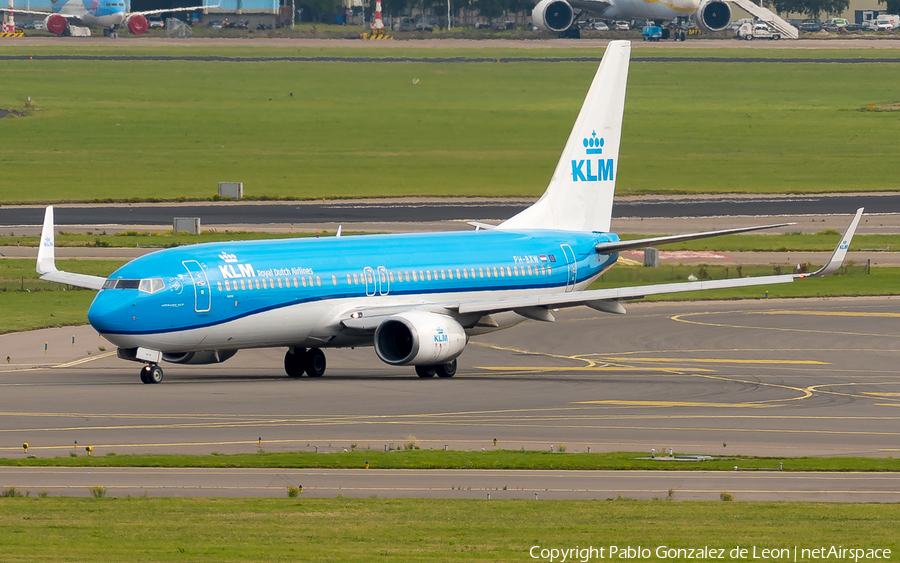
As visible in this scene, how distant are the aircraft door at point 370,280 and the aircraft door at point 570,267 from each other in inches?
→ 365

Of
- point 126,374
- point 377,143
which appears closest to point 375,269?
point 126,374

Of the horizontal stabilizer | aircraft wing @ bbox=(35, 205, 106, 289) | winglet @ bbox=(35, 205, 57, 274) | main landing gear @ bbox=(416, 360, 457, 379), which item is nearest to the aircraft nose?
aircraft wing @ bbox=(35, 205, 106, 289)

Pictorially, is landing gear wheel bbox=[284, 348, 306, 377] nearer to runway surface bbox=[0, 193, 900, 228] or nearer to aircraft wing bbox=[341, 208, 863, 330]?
aircraft wing bbox=[341, 208, 863, 330]

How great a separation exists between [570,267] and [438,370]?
8.48 meters

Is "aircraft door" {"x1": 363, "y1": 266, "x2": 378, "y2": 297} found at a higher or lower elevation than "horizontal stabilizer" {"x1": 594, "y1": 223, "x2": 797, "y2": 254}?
lower

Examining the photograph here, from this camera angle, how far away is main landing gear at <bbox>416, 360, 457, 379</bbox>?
49.6m

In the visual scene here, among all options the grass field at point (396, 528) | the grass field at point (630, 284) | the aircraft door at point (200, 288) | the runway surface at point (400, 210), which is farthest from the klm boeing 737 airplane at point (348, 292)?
the runway surface at point (400, 210)

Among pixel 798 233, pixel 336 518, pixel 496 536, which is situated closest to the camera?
pixel 496 536

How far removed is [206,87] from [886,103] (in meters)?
79.3

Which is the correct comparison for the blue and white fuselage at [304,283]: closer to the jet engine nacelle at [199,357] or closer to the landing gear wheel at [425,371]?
the jet engine nacelle at [199,357]

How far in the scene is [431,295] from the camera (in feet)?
167

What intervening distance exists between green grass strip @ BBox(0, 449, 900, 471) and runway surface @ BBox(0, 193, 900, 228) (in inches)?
2463

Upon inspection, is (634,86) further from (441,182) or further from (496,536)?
(496,536)

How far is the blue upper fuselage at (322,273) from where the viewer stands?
147 ft
